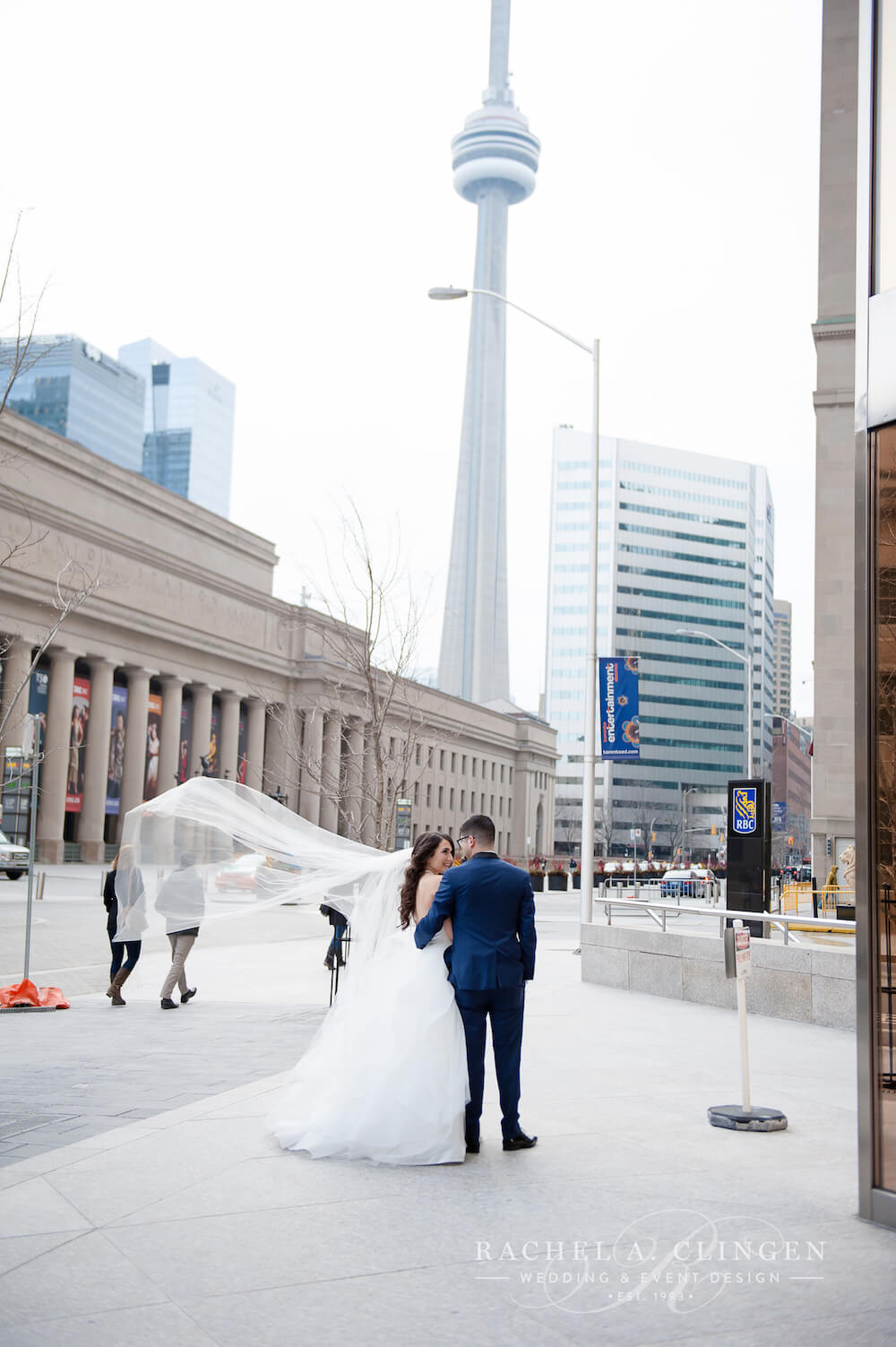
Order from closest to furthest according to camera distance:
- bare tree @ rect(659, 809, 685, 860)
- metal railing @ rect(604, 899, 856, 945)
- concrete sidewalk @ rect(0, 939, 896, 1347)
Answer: concrete sidewalk @ rect(0, 939, 896, 1347) → metal railing @ rect(604, 899, 856, 945) → bare tree @ rect(659, 809, 685, 860)

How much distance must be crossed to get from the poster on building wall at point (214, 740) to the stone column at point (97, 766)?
31.9ft

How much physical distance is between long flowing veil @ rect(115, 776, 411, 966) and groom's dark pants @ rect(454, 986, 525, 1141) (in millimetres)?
2180

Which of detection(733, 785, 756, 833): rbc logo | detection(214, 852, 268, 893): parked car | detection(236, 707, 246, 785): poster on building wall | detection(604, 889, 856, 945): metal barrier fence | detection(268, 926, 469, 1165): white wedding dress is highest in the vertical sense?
detection(236, 707, 246, 785): poster on building wall

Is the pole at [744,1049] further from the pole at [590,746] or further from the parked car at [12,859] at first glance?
the parked car at [12,859]

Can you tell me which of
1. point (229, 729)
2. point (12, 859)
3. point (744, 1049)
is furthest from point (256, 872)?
point (229, 729)

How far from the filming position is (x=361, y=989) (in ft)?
28.2

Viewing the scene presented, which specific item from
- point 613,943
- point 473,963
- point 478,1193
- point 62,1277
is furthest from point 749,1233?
point 613,943

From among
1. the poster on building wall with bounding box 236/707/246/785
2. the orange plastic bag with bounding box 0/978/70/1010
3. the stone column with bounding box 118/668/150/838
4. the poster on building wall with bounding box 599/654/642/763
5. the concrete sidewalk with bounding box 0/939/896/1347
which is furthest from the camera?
the poster on building wall with bounding box 236/707/246/785

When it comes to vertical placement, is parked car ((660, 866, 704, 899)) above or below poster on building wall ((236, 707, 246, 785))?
below

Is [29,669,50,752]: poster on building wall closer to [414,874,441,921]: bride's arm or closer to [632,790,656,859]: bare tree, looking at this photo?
[414,874,441,921]: bride's arm

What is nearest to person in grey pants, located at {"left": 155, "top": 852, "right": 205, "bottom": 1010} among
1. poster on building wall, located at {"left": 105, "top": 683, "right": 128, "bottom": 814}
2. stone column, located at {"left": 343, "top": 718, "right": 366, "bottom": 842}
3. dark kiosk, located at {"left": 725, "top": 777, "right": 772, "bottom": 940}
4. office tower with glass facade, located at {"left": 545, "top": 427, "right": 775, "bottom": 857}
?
dark kiosk, located at {"left": 725, "top": 777, "right": 772, "bottom": 940}

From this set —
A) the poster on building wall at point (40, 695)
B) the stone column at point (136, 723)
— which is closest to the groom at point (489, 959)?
the poster on building wall at point (40, 695)

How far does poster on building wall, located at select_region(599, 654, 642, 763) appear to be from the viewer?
76.0ft

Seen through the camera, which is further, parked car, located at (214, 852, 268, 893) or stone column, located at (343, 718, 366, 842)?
stone column, located at (343, 718, 366, 842)
